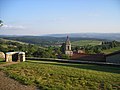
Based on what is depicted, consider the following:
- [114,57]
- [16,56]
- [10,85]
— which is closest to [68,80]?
[10,85]

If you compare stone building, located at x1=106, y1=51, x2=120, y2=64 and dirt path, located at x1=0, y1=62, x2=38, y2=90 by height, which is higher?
dirt path, located at x1=0, y1=62, x2=38, y2=90

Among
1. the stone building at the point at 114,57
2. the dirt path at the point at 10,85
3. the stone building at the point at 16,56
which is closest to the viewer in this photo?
the dirt path at the point at 10,85

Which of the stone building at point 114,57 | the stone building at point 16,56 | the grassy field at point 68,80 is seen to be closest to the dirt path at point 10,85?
A: the grassy field at point 68,80

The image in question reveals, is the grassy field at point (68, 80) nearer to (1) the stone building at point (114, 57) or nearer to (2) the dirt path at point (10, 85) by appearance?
(2) the dirt path at point (10, 85)

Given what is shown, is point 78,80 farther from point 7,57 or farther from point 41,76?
point 7,57

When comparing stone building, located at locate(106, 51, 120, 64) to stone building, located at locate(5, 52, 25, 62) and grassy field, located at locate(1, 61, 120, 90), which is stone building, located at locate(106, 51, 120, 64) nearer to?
stone building, located at locate(5, 52, 25, 62)

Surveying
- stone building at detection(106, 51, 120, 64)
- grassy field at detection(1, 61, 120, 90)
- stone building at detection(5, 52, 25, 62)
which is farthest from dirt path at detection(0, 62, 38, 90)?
stone building at detection(106, 51, 120, 64)

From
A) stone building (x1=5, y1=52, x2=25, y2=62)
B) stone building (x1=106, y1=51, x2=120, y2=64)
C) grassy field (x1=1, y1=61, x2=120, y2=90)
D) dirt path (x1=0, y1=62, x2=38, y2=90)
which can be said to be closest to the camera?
dirt path (x1=0, y1=62, x2=38, y2=90)

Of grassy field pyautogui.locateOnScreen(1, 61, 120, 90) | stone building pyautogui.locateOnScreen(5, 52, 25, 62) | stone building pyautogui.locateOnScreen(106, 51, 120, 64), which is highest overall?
stone building pyautogui.locateOnScreen(5, 52, 25, 62)

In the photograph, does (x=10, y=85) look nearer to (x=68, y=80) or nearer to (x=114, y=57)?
(x=68, y=80)

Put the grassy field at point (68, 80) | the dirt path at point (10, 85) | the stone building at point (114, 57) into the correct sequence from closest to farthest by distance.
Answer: the dirt path at point (10, 85)
the grassy field at point (68, 80)
the stone building at point (114, 57)

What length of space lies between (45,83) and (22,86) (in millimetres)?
1237

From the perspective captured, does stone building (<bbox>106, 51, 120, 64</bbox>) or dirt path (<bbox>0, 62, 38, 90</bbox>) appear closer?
dirt path (<bbox>0, 62, 38, 90</bbox>)

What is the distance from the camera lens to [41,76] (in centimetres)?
1241
